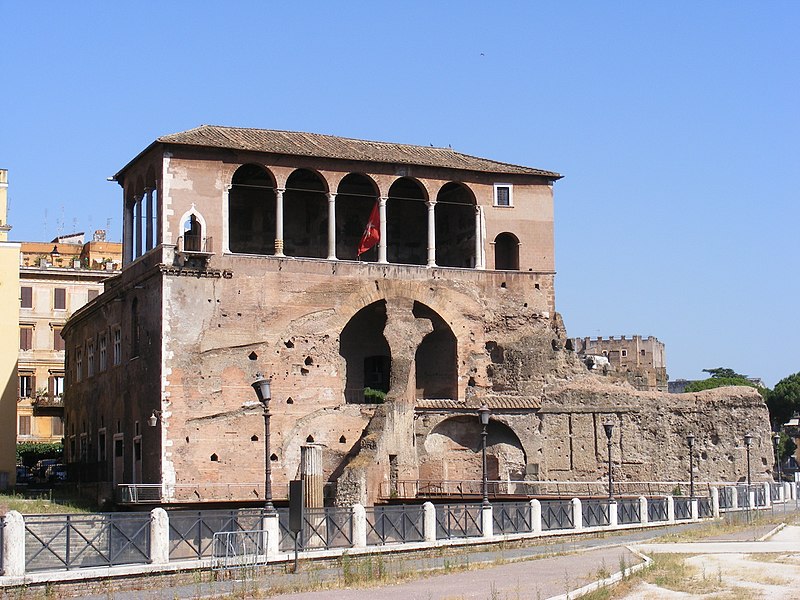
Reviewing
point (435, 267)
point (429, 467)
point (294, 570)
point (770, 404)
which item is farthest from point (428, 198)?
point (770, 404)

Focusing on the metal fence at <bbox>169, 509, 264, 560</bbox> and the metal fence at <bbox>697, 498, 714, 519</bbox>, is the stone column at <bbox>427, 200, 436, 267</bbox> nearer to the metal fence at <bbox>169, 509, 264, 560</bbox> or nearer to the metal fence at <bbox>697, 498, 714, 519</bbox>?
the metal fence at <bbox>697, 498, 714, 519</bbox>

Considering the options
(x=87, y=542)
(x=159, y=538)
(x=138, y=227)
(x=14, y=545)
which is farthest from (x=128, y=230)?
(x=14, y=545)

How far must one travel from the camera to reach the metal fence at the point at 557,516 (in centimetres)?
3491

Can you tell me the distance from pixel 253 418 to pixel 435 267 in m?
9.98

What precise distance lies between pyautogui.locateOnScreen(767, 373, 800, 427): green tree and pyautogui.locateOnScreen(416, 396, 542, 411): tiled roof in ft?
183

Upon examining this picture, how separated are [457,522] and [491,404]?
711 inches

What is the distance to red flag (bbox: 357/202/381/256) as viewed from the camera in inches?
2020

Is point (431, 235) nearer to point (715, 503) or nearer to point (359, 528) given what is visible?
point (715, 503)

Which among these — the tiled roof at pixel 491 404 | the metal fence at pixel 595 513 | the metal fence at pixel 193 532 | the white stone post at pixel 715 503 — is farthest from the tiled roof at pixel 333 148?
the metal fence at pixel 193 532

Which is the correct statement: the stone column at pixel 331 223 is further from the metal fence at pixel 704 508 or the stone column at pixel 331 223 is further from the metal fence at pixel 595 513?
the metal fence at pixel 595 513

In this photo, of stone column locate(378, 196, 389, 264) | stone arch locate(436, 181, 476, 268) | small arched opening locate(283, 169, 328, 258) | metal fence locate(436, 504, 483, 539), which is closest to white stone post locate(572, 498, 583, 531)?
metal fence locate(436, 504, 483, 539)

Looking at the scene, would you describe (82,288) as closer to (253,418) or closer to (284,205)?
(284,205)

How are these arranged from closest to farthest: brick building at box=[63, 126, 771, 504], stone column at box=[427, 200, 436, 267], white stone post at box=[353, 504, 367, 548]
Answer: white stone post at box=[353, 504, 367, 548] < brick building at box=[63, 126, 771, 504] < stone column at box=[427, 200, 436, 267]

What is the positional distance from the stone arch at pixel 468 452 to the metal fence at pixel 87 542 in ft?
81.8
